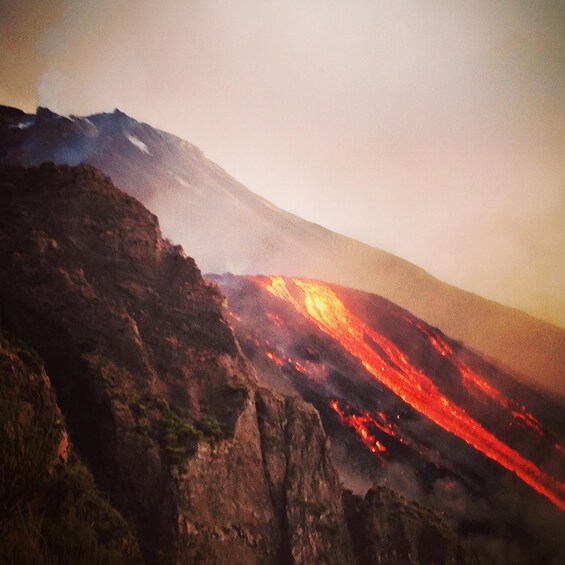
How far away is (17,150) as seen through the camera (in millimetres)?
22031

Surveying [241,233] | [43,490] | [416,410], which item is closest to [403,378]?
[416,410]

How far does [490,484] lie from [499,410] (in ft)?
35.2

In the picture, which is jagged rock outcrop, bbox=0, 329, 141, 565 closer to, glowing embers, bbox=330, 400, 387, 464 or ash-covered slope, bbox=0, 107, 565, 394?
ash-covered slope, bbox=0, 107, 565, 394

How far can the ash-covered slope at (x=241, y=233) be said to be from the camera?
83.4 feet

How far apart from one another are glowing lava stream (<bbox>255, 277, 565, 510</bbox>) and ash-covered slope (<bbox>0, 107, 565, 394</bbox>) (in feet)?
19.3

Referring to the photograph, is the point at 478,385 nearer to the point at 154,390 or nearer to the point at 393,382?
the point at 393,382

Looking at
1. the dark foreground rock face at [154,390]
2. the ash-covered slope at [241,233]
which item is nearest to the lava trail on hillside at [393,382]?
the ash-covered slope at [241,233]

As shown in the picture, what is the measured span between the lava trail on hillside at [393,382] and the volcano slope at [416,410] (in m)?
0.11

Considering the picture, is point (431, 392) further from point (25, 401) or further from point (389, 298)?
point (25, 401)

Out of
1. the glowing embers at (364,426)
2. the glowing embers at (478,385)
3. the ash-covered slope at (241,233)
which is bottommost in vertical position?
the glowing embers at (364,426)

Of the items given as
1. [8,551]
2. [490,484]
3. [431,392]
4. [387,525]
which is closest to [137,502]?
[8,551]

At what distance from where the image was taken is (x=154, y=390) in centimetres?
1448

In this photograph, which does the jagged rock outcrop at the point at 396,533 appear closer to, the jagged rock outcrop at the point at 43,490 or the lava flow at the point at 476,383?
the jagged rock outcrop at the point at 43,490

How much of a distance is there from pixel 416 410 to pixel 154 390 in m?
23.8
